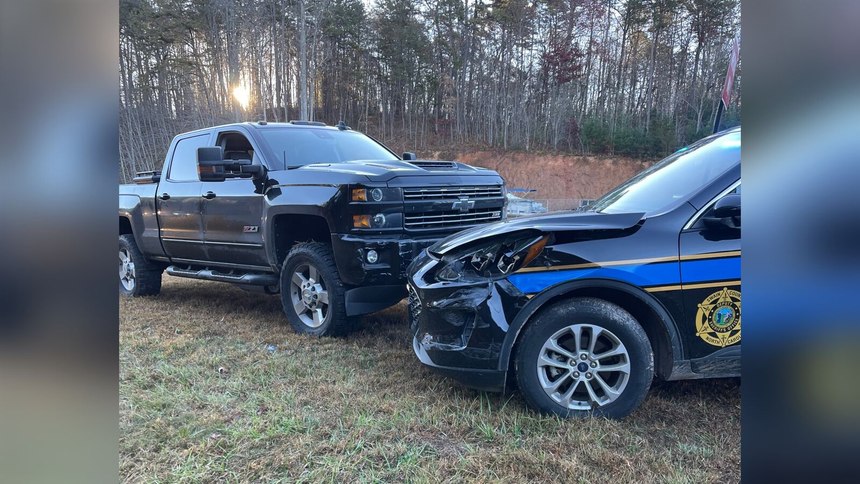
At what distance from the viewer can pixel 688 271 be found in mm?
2975

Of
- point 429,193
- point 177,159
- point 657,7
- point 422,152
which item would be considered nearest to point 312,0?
point 422,152

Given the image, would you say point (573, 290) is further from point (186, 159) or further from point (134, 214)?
point (134, 214)

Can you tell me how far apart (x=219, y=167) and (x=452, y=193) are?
7.21 feet

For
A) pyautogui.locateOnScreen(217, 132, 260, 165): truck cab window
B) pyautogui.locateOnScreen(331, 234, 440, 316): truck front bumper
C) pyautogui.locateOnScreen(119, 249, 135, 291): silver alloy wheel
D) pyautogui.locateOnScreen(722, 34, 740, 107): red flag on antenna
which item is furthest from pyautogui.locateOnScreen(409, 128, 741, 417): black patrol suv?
pyautogui.locateOnScreen(119, 249, 135, 291): silver alloy wheel

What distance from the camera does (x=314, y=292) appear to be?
4848 millimetres

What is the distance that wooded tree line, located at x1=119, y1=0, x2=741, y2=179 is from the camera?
28156mm

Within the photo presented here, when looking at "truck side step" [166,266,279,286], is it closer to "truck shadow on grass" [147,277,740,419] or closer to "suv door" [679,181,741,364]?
"truck shadow on grass" [147,277,740,419]

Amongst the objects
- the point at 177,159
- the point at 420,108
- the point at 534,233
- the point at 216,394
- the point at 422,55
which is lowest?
the point at 216,394

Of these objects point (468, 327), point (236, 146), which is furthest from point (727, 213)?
point (236, 146)

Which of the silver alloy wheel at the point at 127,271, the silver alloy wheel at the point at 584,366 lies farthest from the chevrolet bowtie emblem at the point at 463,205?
the silver alloy wheel at the point at 127,271

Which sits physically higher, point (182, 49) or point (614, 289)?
point (182, 49)

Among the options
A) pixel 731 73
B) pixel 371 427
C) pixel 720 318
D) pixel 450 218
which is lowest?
pixel 371 427
